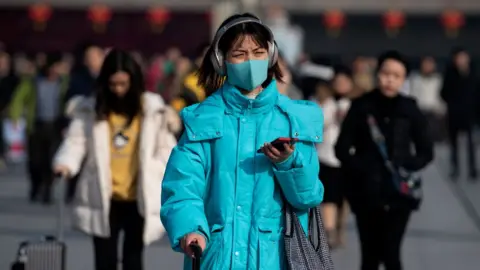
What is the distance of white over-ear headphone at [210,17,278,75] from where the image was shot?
4.78 meters

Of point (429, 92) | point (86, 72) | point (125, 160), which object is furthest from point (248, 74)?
point (429, 92)

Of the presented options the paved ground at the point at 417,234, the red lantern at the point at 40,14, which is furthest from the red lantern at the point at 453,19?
the paved ground at the point at 417,234

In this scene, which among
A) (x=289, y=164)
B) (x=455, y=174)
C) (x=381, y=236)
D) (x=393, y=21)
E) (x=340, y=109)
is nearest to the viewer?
(x=289, y=164)

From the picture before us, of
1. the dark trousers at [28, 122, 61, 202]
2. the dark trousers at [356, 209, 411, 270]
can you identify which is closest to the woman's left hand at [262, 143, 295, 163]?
the dark trousers at [356, 209, 411, 270]

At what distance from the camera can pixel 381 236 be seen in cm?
783

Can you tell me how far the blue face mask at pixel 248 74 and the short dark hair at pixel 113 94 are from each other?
2.98 meters

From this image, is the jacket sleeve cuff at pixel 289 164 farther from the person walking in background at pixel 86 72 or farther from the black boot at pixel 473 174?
the black boot at pixel 473 174

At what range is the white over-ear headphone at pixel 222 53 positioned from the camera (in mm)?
4781

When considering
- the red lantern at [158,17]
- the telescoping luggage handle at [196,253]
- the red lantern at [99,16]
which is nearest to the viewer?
the telescoping luggage handle at [196,253]

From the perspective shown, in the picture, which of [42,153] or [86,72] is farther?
[42,153]

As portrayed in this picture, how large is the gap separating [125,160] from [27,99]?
900 cm

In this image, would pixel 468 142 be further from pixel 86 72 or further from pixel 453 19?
pixel 453 19

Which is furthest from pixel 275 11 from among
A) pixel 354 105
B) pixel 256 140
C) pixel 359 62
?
pixel 256 140

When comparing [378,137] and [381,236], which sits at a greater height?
[378,137]
